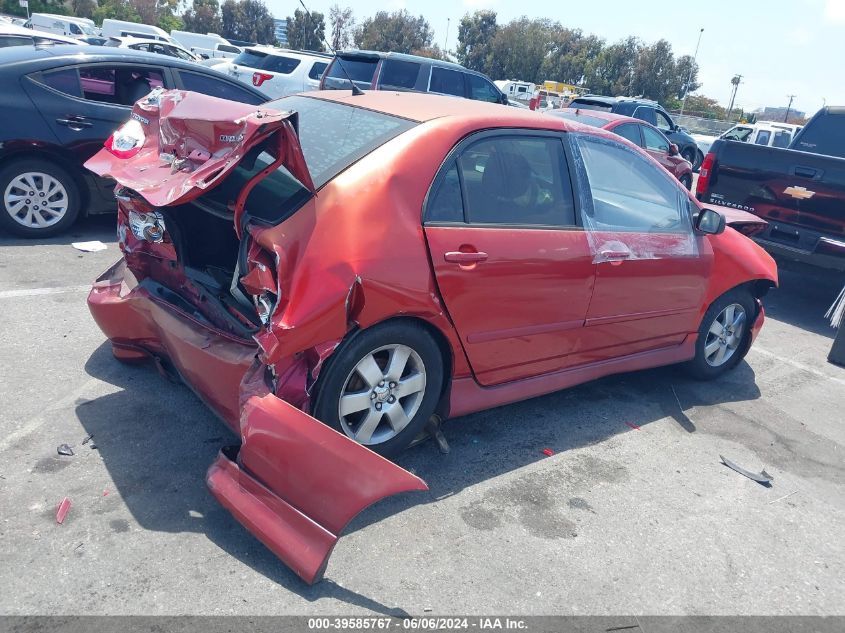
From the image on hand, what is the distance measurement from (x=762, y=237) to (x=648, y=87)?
188 feet

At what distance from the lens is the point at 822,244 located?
666cm

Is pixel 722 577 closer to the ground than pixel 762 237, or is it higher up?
closer to the ground

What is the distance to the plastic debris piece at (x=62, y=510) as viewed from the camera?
112 inches

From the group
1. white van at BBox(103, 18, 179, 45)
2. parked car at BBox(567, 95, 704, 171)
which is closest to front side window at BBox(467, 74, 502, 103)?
parked car at BBox(567, 95, 704, 171)

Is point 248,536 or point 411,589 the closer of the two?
point 411,589

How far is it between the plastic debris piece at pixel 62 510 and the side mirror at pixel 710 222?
3872 millimetres

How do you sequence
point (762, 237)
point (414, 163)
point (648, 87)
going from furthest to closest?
point (648, 87) → point (762, 237) → point (414, 163)

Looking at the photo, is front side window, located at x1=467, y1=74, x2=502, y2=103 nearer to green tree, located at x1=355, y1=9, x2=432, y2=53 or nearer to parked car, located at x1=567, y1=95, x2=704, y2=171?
parked car, located at x1=567, y1=95, x2=704, y2=171

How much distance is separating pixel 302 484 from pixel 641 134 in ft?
37.5

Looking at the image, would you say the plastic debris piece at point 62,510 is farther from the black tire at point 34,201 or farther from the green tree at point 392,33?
the green tree at point 392,33

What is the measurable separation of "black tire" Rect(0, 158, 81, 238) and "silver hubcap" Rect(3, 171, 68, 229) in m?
0.02

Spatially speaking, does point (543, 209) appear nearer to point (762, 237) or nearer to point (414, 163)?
point (414, 163)

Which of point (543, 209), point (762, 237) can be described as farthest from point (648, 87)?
point (543, 209)

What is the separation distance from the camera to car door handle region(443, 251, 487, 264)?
10.7 feet
